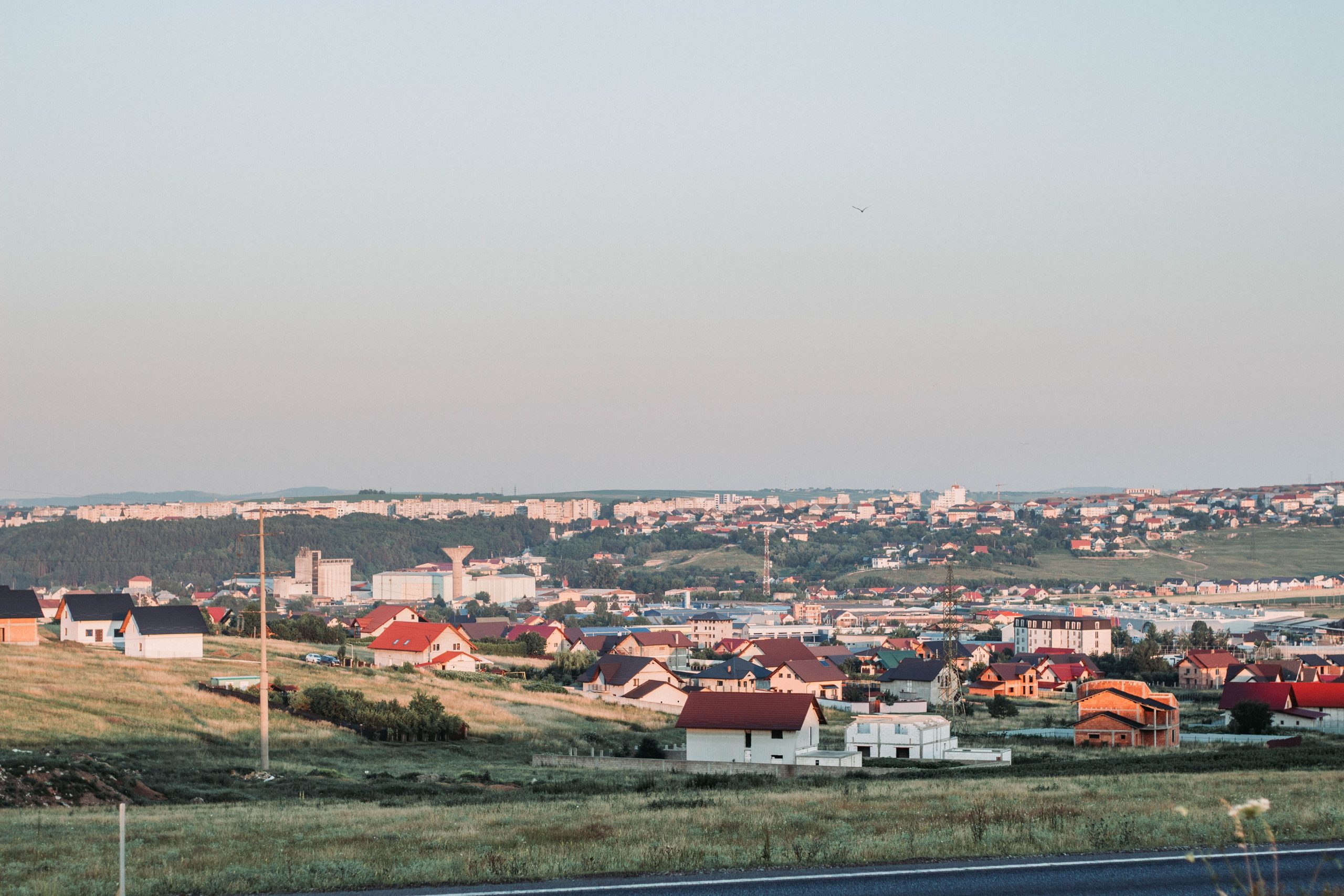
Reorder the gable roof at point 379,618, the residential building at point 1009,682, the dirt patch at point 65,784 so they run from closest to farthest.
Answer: the dirt patch at point 65,784, the residential building at point 1009,682, the gable roof at point 379,618

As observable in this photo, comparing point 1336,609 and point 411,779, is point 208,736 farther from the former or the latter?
point 1336,609

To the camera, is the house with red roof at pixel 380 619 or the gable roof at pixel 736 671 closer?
the gable roof at pixel 736 671

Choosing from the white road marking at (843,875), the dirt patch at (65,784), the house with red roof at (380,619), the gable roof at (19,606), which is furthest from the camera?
the house with red roof at (380,619)

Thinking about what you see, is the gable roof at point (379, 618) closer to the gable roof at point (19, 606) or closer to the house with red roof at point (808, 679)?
the house with red roof at point (808, 679)

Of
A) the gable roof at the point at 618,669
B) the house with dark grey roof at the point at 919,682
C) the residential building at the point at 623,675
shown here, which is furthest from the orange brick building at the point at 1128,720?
the gable roof at the point at 618,669

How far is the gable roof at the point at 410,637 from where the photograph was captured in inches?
3344

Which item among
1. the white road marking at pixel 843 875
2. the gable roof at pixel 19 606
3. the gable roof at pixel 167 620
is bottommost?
the gable roof at pixel 167 620

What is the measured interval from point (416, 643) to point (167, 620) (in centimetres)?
2226

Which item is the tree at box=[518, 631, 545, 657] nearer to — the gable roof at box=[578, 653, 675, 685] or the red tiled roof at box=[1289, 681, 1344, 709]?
the gable roof at box=[578, 653, 675, 685]

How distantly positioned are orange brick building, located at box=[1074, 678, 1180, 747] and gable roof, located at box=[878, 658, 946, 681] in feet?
98.8

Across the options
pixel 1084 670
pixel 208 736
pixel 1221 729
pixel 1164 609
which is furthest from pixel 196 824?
pixel 1164 609

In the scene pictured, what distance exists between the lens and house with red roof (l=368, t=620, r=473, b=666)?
3307 inches

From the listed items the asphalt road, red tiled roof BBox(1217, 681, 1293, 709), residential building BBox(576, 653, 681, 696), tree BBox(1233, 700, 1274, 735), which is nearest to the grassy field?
the asphalt road

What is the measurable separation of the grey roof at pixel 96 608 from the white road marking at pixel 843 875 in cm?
6571
